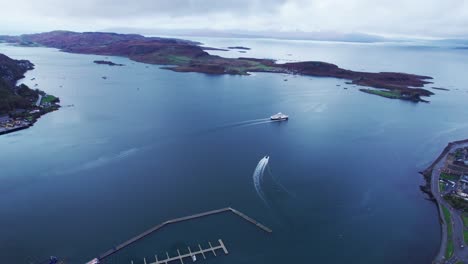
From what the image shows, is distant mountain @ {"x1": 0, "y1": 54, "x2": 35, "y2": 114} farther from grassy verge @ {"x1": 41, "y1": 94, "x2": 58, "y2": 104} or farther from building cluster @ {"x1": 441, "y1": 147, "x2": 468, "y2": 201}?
building cluster @ {"x1": 441, "y1": 147, "x2": 468, "y2": 201}

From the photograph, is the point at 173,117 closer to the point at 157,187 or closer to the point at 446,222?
the point at 157,187

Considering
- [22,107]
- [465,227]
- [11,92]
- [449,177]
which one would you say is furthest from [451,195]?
[11,92]

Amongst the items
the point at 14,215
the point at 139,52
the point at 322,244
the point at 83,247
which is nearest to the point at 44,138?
the point at 14,215

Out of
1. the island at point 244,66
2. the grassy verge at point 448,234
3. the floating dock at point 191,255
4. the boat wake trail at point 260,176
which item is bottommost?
the floating dock at point 191,255

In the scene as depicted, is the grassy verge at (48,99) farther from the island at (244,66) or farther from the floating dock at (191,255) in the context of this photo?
the floating dock at (191,255)

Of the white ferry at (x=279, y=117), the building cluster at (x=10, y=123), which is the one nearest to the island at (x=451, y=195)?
the white ferry at (x=279, y=117)

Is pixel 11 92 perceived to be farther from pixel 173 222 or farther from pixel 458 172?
pixel 458 172
